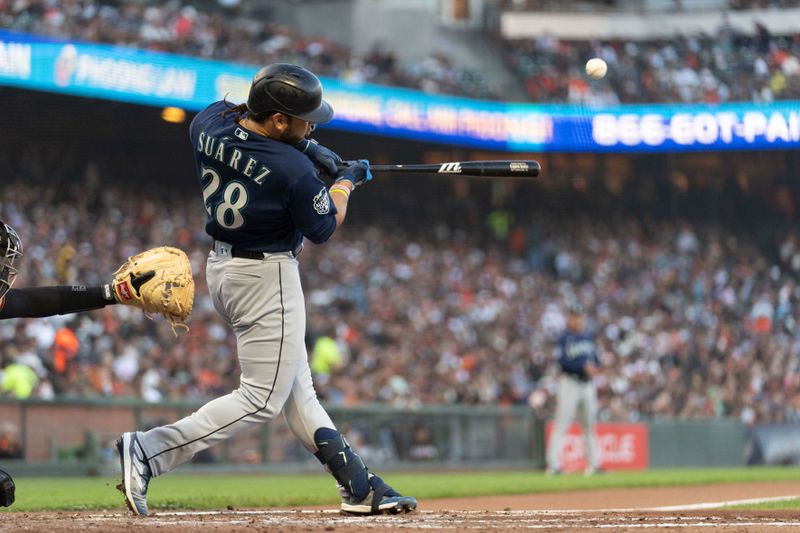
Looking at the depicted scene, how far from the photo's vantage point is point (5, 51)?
1575 centimetres

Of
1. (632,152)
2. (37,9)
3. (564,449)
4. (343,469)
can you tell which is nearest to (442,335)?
(564,449)

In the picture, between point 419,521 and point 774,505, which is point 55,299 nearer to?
point 419,521

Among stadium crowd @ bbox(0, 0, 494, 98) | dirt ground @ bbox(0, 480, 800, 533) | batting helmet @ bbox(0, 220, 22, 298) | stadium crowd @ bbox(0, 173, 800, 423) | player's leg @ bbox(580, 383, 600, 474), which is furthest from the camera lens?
stadium crowd @ bbox(0, 0, 494, 98)

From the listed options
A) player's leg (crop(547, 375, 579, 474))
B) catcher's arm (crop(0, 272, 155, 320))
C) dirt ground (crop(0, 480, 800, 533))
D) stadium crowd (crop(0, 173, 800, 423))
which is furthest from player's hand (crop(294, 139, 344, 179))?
player's leg (crop(547, 375, 579, 474))

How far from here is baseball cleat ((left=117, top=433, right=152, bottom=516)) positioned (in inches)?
205

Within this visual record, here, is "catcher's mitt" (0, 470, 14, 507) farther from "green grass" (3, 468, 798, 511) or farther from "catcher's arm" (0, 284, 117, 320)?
"green grass" (3, 468, 798, 511)

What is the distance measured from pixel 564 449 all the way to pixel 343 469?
1060cm

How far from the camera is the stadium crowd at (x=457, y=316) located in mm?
14883

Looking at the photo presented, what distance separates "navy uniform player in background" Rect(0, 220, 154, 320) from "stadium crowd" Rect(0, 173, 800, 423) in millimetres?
7343

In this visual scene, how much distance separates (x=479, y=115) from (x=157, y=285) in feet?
56.3

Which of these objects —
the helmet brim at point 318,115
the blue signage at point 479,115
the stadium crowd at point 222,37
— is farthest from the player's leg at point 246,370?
the blue signage at point 479,115

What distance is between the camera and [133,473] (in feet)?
17.1

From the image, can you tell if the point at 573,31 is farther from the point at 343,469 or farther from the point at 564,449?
the point at 343,469

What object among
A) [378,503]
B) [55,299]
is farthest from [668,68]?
[55,299]
